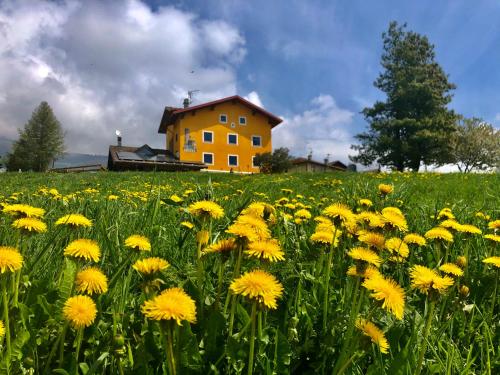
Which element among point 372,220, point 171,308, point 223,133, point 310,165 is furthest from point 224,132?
point 171,308

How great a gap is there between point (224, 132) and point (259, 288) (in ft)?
129

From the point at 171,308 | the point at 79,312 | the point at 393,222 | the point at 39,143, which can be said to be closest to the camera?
the point at 171,308

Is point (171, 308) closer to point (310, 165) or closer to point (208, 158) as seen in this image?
point (208, 158)

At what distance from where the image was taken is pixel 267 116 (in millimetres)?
40594

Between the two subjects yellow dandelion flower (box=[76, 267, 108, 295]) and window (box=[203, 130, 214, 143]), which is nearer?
yellow dandelion flower (box=[76, 267, 108, 295])

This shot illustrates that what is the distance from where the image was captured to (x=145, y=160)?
36.6 metres

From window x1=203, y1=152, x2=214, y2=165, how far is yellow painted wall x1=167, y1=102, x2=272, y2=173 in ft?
1.00

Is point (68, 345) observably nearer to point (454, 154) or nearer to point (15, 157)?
point (454, 154)

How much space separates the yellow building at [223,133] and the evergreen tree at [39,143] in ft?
88.6

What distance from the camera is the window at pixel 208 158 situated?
38906mm

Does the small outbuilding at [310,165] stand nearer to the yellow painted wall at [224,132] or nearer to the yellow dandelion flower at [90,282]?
the yellow painted wall at [224,132]

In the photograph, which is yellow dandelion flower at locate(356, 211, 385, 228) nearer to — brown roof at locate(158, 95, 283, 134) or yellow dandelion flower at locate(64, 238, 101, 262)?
yellow dandelion flower at locate(64, 238, 101, 262)

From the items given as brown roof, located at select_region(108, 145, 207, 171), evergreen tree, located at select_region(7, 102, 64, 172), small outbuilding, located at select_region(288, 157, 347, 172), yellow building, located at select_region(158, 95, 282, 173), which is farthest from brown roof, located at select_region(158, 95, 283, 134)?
evergreen tree, located at select_region(7, 102, 64, 172)

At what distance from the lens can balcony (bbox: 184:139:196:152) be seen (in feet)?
124
